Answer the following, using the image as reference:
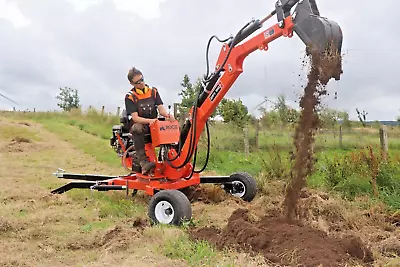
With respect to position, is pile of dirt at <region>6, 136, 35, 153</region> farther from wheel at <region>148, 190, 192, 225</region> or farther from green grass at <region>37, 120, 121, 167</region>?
wheel at <region>148, 190, 192, 225</region>

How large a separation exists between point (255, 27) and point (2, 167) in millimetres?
7362

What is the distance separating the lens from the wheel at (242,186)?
24.1ft

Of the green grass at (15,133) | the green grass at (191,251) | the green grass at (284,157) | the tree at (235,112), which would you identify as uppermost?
the tree at (235,112)

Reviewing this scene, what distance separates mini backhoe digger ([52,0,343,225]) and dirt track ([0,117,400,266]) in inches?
10.9

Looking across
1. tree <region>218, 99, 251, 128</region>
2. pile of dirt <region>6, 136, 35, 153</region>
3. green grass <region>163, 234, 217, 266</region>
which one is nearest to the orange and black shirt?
green grass <region>163, 234, 217, 266</region>

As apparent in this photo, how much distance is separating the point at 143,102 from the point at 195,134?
89cm

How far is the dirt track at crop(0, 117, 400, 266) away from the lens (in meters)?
4.37

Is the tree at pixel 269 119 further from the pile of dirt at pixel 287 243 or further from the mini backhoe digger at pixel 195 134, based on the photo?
the pile of dirt at pixel 287 243

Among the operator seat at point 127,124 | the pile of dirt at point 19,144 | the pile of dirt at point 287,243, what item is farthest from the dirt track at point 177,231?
the pile of dirt at point 19,144

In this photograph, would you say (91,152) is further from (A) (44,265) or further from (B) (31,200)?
(A) (44,265)

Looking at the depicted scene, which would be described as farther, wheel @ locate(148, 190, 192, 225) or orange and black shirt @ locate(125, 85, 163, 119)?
orange and black shirt @ locate(125, 85, 163, 119)

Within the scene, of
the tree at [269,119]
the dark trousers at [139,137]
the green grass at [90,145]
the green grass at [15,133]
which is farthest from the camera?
the green grass at [15,133]

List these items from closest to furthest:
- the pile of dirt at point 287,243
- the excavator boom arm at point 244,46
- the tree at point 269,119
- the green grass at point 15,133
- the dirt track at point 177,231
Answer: the pile of dirt at point 287,243 → the dirt track at point 177,231 → the excavator boom arm at point 244,46 → the tree at point 269,119 → the green grass at point 15,133

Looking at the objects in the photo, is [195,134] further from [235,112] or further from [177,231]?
[235,112]
